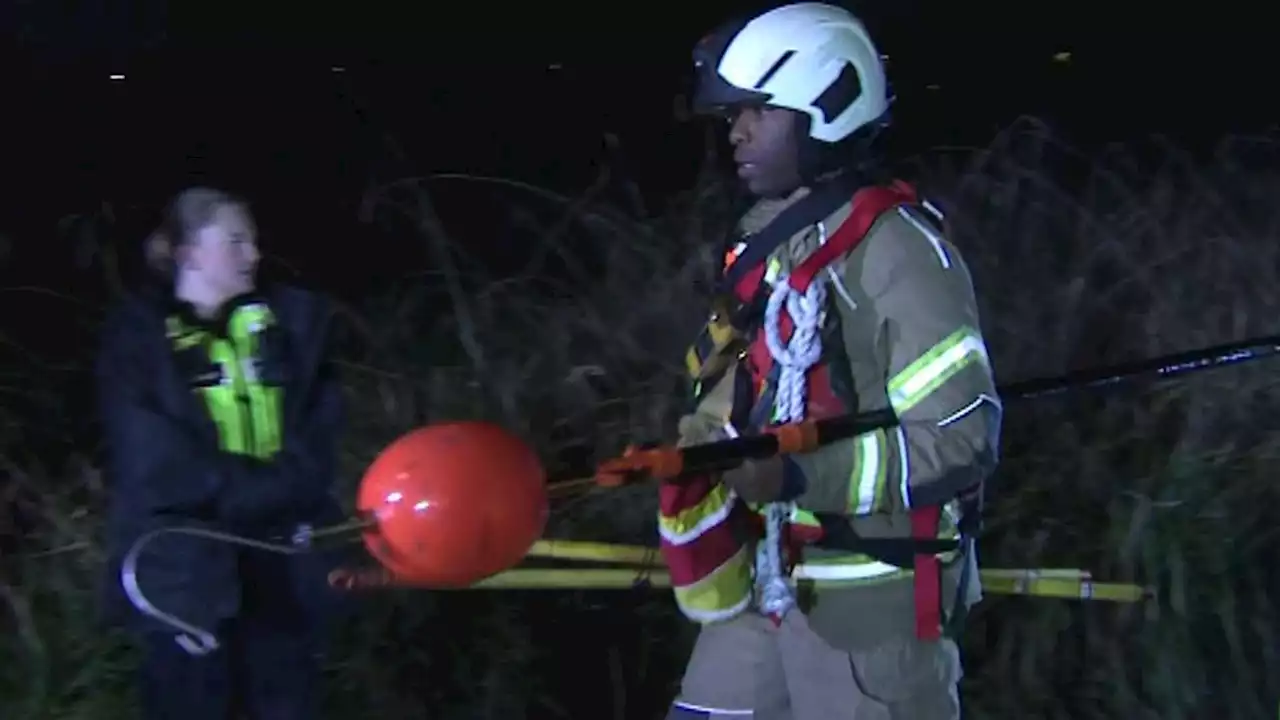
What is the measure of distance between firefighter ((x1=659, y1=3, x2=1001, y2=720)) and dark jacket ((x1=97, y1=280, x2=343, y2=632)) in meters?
0.81

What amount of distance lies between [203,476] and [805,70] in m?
1.42

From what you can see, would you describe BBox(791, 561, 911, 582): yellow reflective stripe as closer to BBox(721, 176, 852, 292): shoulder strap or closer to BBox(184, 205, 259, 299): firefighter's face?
BBox(721, 176, 852, 292): shoulder strap

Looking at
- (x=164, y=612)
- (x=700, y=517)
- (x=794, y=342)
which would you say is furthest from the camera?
(x=164, y=612)

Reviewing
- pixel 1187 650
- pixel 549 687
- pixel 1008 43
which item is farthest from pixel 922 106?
pixel 549 687

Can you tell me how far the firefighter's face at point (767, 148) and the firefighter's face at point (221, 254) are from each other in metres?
1.06

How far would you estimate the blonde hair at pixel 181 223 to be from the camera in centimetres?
353

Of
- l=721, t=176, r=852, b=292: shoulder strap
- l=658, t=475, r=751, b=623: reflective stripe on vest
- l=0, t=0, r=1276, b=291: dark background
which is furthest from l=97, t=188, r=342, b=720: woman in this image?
l=0, t=0, r=1276, b=291: dark background

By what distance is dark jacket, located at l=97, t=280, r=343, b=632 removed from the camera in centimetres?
341

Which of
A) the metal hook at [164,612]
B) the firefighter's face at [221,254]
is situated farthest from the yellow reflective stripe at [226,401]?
the metal hook at [164,612]

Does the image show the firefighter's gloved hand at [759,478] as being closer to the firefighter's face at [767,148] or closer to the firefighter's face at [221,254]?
the firefighter's face at [767,148]

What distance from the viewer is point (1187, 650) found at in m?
5.04

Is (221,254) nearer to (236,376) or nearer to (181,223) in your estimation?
(181,223)

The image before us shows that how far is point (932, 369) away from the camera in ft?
9.61

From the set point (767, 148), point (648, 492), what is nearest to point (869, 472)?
point (767, 148)
